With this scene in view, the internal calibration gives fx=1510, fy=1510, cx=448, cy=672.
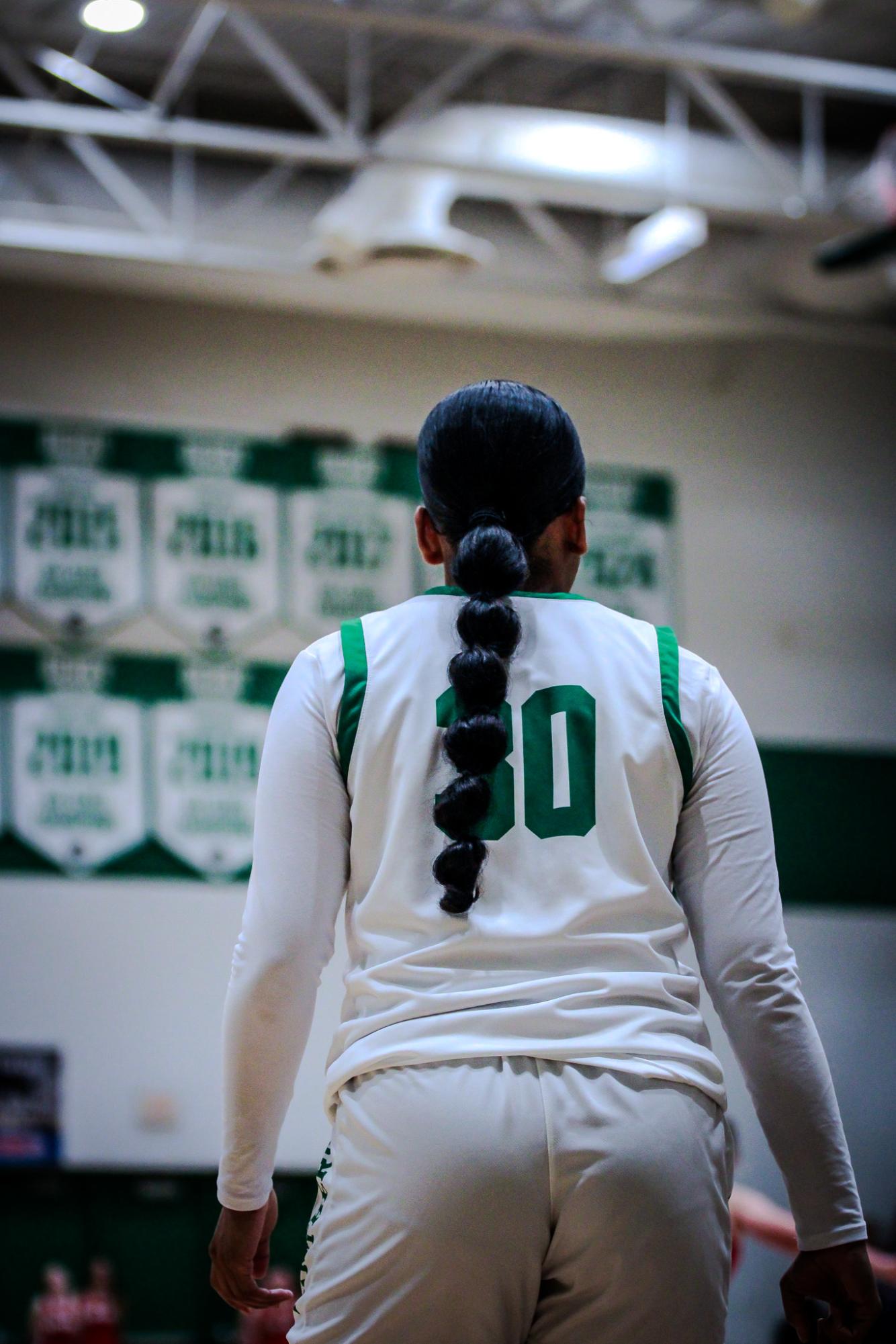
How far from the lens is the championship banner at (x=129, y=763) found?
19.6 feet

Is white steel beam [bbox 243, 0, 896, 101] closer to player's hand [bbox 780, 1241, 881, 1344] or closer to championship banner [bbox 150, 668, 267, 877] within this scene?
championship banner [bbox 150, 668, 267, 877]

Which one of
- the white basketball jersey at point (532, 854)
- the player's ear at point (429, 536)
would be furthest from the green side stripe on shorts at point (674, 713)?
the player's ear at point (429, 536)

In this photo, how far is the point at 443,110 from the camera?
550 centimetres

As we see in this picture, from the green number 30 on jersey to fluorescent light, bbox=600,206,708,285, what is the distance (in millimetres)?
4422

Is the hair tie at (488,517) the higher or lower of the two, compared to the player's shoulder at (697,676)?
higher

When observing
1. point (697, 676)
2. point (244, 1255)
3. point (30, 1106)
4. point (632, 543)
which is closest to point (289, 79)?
point (632, 543)

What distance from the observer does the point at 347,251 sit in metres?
5.43

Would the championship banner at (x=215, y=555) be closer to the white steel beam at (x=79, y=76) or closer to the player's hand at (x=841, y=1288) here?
the white steel beam at (x=79, y=76)

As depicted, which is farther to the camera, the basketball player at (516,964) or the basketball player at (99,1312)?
the basketball player at (99,1312)

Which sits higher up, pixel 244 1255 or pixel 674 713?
pixel 674 713

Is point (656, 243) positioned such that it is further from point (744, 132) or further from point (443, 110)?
point (443, 110)

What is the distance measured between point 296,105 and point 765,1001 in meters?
5.73

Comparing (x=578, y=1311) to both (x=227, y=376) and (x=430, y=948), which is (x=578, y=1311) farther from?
(x=227, y=376)

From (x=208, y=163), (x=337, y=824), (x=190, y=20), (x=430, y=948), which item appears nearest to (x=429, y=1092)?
(x=430, y=948)
